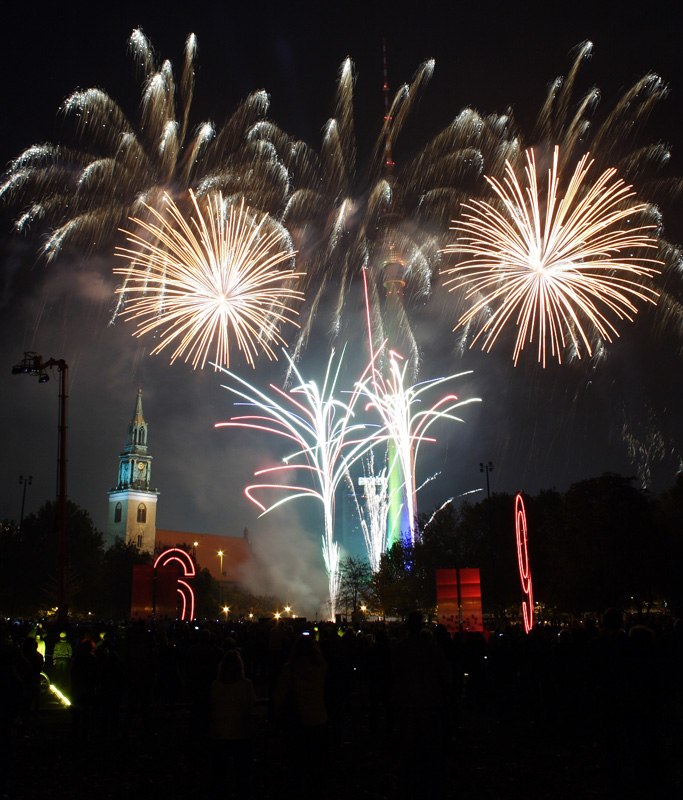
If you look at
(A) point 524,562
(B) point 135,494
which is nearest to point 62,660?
(A) point 524,562

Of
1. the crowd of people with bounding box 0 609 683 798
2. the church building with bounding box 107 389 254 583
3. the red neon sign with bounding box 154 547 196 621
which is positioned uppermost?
the church building with bounding box 107 389 254 583

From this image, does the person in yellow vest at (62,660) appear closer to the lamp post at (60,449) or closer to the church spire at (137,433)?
the lamp post at (60,449)

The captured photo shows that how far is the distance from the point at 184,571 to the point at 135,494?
114 meters

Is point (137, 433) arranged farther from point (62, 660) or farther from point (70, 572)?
point (62, 660)

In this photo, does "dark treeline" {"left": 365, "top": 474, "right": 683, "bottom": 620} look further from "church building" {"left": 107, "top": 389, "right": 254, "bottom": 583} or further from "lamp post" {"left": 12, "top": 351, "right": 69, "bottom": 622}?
"church building" {"left": 107, "top": 389, "right": 254, "bottom": 583}

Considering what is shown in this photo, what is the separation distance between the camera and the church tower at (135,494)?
13838 centimetres

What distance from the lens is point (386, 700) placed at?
1377 centimetres

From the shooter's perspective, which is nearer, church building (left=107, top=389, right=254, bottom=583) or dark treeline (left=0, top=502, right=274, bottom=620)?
dark treeline (left=0, top=502, right=274, bottom=620)

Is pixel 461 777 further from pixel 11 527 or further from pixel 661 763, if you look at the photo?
pixel 11 527

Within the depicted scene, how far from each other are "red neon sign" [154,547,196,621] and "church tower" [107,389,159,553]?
361ft

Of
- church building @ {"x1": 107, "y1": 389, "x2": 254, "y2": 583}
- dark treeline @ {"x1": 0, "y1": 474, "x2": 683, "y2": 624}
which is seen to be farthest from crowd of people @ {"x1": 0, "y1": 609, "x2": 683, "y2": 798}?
church building @ {"x1": 107, "y1": 389, "x2": 254, "y2": 583}

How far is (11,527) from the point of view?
7619 cm

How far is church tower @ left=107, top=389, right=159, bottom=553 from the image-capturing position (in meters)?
138

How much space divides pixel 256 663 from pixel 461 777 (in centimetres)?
1547
